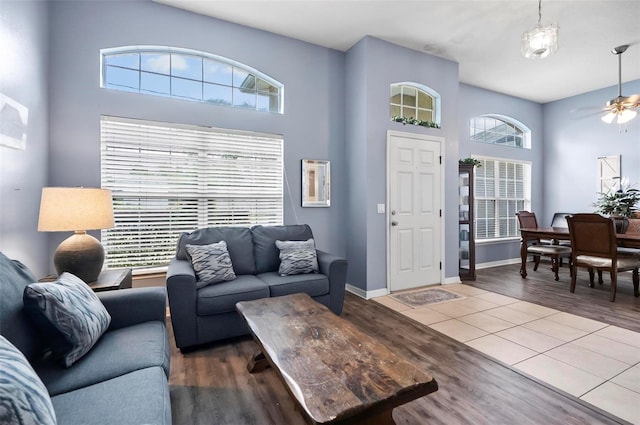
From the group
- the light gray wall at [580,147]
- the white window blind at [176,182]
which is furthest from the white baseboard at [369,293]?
the light gray wall at [580,147]

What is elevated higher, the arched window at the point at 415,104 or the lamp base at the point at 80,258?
the arched window at the point at 415,104

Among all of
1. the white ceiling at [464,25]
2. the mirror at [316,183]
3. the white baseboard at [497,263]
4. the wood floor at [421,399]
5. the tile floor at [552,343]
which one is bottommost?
the wood floor at [421,399]

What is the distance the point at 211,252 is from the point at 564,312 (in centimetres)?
369

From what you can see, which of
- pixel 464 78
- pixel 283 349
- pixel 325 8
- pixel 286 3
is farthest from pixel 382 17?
pixel 283 349

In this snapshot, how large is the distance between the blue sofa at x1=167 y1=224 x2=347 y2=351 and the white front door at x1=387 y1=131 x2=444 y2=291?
1280 millimetres

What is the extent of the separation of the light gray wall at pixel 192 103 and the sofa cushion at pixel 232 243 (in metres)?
0.90

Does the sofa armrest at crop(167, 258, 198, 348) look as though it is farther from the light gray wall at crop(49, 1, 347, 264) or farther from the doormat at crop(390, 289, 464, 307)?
the doormat at crop(390, 289, 464, 307)

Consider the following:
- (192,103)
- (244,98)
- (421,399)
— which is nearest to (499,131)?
(244,98)

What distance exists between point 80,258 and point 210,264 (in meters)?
0.92

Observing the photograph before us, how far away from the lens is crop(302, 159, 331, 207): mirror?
3.95m

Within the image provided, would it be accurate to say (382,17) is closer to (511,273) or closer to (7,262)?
(7,262)

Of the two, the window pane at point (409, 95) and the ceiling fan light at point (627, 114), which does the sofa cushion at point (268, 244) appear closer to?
the window pane at point (409, 95)

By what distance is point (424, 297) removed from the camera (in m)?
3.79

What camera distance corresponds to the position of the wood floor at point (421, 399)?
5.46 ft
